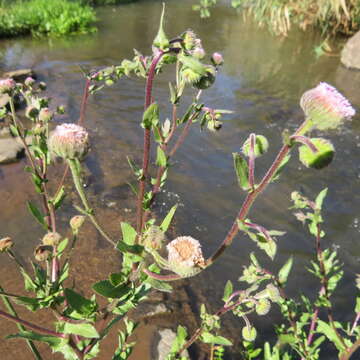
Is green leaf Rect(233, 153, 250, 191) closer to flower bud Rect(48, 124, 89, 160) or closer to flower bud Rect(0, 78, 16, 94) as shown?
flower bud Rect(48, 124, 89, 160)

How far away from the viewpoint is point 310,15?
9648mm

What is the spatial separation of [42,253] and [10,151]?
10.0ft

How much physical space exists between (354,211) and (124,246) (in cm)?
325

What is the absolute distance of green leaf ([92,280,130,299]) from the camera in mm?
919

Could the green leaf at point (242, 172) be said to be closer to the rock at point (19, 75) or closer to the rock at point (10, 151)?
the rock at point (10, 151)

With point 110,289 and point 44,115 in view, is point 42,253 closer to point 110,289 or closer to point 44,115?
point 110,289

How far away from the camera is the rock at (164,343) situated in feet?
6.11

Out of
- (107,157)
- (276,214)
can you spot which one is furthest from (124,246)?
(107,157)

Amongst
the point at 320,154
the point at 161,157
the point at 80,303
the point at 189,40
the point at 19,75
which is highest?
the point at 189,40

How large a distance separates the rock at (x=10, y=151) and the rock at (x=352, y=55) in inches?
268

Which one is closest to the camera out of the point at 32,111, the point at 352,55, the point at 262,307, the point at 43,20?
the point at 262,307

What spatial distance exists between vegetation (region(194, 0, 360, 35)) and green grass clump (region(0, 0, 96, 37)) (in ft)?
11.9

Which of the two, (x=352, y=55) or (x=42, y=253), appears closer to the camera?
(x=42, y=253)

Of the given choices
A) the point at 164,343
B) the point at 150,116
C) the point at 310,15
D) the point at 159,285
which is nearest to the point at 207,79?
the point at 150,116
